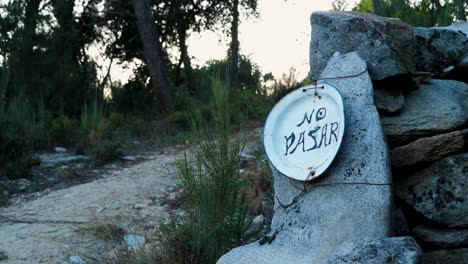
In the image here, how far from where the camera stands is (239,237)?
13.4ft

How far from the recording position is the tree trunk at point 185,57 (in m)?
16.2

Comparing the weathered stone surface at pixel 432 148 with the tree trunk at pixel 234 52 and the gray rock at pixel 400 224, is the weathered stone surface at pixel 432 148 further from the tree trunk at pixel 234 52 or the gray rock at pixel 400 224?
the tree trunk at pixel 234 52

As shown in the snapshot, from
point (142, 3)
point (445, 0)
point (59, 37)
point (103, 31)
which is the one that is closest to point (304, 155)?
point (445, 0)

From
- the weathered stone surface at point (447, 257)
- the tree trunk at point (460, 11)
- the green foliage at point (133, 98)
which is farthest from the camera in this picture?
the green foliage at point (133, 98)

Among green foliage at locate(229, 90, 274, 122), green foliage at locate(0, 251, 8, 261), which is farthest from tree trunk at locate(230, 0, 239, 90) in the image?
green foliage at locate(0, 251, 8, 261)

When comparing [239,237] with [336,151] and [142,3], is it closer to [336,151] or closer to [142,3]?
[336,151]

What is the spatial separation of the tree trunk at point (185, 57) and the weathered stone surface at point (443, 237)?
12680mm

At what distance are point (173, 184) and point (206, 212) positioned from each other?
91.5 inches

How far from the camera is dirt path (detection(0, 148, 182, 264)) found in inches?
186

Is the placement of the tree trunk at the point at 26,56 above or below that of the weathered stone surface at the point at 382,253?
above

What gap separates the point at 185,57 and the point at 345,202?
13.4 metres

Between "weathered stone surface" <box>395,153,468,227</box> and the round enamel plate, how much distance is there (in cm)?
56

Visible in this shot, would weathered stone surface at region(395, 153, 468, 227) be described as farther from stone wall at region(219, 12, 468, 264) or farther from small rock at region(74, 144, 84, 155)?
small rock at region(74, 144, 84, 155)

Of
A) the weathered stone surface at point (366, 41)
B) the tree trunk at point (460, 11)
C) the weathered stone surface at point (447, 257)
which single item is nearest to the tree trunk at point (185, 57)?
the tree trunk at point (460, 11)
